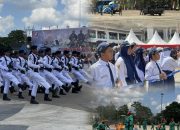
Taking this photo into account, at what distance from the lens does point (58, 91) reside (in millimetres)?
11406

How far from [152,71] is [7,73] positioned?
715 centimetres

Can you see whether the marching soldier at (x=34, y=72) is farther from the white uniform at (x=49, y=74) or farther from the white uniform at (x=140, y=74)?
the white uniform at (x=140, y=74)

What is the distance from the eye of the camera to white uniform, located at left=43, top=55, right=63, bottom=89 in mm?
10219

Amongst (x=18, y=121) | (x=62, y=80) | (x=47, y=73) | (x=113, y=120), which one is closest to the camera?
(x=113, y=120)

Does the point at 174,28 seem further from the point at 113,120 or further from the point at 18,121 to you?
the point at 18,121

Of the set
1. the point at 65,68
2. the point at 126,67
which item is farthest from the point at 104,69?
the point at 65,68

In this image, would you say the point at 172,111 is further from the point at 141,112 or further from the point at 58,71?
the point at 58,71

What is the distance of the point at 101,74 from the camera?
2943mm

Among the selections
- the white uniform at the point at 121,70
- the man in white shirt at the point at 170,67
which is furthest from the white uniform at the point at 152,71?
the white uniform at the point at 121,70

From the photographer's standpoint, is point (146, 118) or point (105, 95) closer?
point (105, 95)

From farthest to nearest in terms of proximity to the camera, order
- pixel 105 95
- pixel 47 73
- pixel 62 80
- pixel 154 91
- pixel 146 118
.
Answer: pixel 62 80, pixel 47 73, pixel 146 118, pixel 154 91, pixel 105 95

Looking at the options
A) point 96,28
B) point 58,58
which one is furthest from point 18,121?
point 96,28

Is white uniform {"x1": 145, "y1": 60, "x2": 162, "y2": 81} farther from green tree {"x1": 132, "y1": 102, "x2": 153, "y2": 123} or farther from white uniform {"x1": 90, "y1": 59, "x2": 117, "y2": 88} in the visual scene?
white uniform {"x1": 90, "y1": 59, "x2": 117, "y2": 88}

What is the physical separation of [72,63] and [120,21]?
7639 mm
